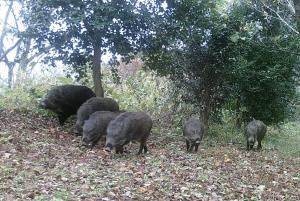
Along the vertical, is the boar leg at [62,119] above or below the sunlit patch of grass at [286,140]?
below

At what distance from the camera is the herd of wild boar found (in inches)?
445

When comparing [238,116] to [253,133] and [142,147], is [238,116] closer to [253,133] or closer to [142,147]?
[253,133]

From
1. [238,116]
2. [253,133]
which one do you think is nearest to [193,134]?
[253,133]

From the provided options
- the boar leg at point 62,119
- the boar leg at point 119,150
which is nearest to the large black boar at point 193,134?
the boar leg at point 119,150

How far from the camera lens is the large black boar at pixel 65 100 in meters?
14.5

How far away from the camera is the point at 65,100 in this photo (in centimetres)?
1461

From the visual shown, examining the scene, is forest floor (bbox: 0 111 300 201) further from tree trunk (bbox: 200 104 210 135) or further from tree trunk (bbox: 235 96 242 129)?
tree trunk (bbox: 235 96 242 129)

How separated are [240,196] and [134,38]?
302 inches

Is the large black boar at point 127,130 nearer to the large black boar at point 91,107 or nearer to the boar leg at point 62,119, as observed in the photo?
the large black boar at point 91,107

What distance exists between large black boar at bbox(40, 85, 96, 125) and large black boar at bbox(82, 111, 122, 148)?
7.83 ft

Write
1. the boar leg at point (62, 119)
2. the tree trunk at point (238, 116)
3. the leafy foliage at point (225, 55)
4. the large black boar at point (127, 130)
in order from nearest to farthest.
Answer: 1. the large black boar at point (127, 130)
2. the boar leg at point (62, 119)
3. the leafy foliage at point (225, 55)
4. the tree trunk at point (238, 116)

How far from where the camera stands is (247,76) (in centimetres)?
1590

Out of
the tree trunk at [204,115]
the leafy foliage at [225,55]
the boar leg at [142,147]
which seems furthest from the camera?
the tree trunk at [204,115]

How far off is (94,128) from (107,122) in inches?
16.3
